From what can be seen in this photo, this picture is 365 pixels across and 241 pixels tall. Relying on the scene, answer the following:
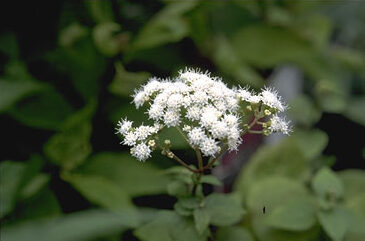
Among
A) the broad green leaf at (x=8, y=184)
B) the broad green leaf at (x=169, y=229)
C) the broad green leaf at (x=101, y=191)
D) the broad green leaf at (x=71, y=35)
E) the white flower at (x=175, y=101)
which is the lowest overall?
the broad green leaf at (x=101, y=191)

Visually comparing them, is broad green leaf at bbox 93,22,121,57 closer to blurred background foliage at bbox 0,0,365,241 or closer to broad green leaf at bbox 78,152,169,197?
blurred background foliage at bbox 0,0,365,241

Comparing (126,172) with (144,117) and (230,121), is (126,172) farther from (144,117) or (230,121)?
(230,121)

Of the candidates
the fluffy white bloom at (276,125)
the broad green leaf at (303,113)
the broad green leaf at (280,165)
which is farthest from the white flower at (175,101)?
the broad green leaf at (303,113)

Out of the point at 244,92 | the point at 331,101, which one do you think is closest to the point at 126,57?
the point at 331,101

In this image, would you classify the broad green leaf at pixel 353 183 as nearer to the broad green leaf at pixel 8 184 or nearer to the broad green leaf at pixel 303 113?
the broad green leaf at pixel 303 113

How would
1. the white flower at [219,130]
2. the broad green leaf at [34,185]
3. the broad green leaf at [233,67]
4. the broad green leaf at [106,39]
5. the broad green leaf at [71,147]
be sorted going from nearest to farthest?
the white flower at [219,130], the broad green leaf at [34,185], the broad green leaf at [71,147], the broad green leaf at [106,39], the broad green leaf at [233,67]

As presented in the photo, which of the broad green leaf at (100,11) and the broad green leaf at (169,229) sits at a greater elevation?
the broad green leaf at (100,11)
